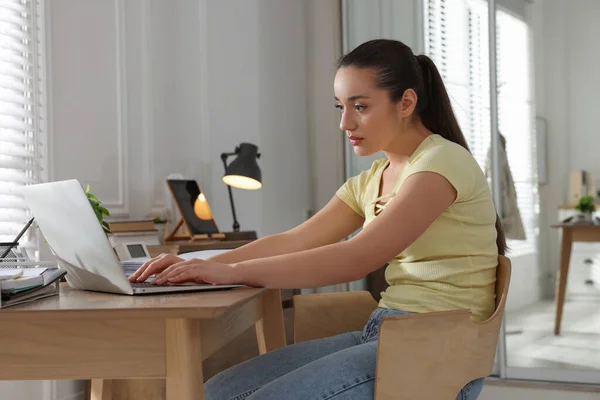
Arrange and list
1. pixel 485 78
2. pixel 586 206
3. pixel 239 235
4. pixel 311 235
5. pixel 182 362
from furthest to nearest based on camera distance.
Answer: pixel 485 78 → pixel 586 206 → pixel 239 235 → pixel 311 235 → pixel 182 362

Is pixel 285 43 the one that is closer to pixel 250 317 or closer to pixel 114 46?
pixel 114 46

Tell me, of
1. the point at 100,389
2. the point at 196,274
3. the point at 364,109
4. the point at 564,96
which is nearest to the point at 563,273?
the point at 564,96

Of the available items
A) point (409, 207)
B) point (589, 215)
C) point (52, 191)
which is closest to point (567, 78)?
point (589, 215)

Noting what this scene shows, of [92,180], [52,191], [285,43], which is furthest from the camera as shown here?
[285,43]

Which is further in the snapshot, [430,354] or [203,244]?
[203,244]

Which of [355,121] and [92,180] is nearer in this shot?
[355,121]

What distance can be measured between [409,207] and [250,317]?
384mm

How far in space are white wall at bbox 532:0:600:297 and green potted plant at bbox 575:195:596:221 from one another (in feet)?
0.23

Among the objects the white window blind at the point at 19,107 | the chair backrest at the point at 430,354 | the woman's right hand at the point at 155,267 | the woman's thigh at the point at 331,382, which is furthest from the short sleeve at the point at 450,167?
the white window blind at the point at 19,107

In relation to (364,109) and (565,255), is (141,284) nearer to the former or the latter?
(364,109)

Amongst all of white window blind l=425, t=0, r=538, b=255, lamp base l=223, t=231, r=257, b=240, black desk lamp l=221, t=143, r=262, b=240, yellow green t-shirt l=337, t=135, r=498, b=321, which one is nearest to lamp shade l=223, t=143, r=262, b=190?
black desk lamp l=221, t=143, r=262, b=240

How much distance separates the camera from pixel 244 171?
10.6ft

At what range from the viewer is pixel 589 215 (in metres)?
3.32

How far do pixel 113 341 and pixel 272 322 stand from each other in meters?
0.76
